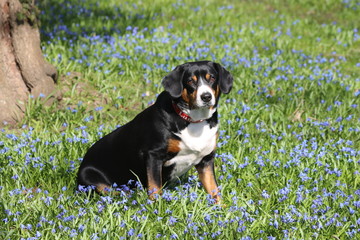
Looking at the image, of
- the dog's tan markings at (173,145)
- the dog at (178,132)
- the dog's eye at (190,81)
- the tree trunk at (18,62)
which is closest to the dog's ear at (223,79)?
the dog at (178,132)

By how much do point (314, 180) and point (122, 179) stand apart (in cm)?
191

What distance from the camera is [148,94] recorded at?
829 cm

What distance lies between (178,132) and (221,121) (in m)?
2.32

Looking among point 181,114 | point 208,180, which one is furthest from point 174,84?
point 208,180

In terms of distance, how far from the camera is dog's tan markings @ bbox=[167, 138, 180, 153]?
16.5 feet

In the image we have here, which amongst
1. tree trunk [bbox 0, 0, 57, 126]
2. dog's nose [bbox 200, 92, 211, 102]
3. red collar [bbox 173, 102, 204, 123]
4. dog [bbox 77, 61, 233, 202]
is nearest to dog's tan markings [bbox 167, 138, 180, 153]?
dog [bbox 77, 61, 233, 202]

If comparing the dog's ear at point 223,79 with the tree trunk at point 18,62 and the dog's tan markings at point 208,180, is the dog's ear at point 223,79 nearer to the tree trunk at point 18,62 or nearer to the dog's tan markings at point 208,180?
the dog's tan markings at point 208,180

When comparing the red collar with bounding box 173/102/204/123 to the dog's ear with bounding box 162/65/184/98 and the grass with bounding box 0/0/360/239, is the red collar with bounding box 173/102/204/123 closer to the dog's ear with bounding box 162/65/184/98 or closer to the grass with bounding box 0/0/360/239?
the dog's ear with bounding box 162/65/184/98

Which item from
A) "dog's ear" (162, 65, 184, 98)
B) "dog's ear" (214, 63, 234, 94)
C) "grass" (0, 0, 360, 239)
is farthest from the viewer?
"dog's ear" (214, 63, 234, 94)

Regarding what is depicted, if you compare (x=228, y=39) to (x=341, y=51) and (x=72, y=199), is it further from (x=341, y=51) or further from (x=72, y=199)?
(x=72, y=199)

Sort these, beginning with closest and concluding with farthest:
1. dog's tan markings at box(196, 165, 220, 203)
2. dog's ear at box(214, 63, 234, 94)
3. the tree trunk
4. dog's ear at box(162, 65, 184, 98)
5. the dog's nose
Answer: the dog's nose < dog's ear at box(162, 65, 184, 98) < dog's ear at box(214, 63, 234, 94) < dog's tan markings at box(196, 165, 220, 203) < the tree trunk

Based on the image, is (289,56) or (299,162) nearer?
(299,162)

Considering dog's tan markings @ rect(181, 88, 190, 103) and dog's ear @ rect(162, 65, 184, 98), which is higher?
dog's ear @ rect(162, 65, 184, 98)

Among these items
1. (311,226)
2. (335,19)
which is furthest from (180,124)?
(335,19)
